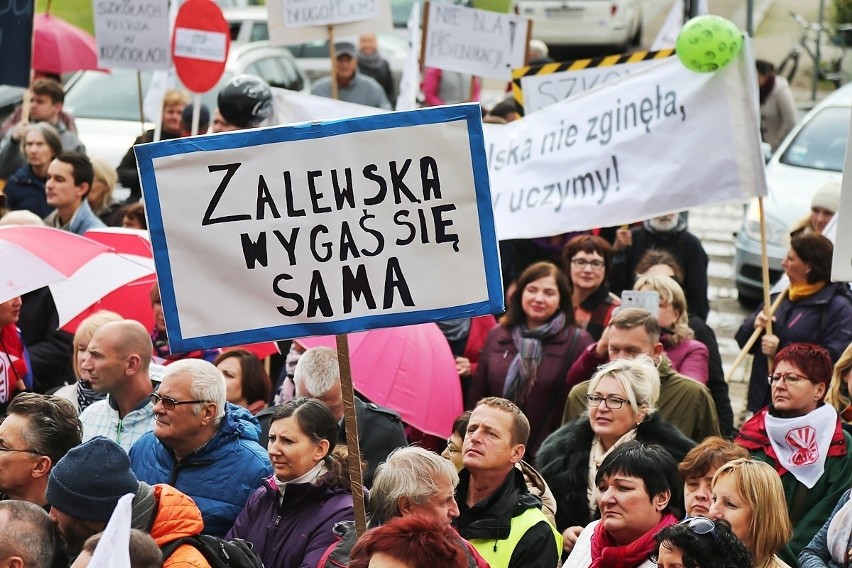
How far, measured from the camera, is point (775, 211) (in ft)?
37.9

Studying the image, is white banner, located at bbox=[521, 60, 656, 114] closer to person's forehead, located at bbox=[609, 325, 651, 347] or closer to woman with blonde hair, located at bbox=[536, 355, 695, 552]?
person's forehead, located at bbox=[609, 325, 651, 347]

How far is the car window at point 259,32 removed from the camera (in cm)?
1838

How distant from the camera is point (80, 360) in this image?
709 cm

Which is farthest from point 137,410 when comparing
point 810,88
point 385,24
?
point 810,88

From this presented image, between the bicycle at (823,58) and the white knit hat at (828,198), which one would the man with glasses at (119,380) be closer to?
the white knit hat at (828,198)

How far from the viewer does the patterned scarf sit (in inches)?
294

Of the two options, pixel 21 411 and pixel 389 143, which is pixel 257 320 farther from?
pixel 21 411

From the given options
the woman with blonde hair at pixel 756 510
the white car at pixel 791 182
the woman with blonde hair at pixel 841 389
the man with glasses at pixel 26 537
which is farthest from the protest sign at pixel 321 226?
the white car at pixel 791 182

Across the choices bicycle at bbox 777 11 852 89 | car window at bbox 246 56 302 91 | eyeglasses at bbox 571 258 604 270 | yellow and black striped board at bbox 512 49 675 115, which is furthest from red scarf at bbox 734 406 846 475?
bicycle at bbox 777 11 852 89

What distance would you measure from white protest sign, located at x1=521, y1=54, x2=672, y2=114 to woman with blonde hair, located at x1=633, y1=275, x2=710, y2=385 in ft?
8.29

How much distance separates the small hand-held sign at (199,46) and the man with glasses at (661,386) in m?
5.51

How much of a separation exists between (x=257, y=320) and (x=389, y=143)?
73cm

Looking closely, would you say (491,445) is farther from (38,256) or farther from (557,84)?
(557,84)

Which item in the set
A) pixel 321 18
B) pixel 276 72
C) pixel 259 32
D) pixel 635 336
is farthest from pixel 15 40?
pixel 259 32
